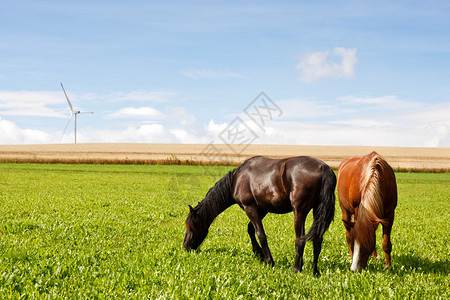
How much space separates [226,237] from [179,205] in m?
8.08

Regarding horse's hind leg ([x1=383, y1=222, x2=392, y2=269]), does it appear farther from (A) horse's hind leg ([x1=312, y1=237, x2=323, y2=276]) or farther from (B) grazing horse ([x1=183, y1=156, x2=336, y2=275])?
(A) horse's hind leg ([x1=312, y1=237, x2=323, y2=276])

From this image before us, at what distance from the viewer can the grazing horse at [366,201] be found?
6.71 meters

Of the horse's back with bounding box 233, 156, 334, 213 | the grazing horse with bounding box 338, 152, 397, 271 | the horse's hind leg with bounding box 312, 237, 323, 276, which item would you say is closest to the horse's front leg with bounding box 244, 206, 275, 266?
the horse's back with bounding box 233, 156, 334, 213

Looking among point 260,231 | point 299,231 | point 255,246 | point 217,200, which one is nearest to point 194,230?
point 217,200

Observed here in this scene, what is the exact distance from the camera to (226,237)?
11.2 m

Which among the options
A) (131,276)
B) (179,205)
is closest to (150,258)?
(131,276)

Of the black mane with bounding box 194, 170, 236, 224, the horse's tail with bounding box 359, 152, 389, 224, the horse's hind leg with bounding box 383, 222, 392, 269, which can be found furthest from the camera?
the black mane with bounding box 194, 170, 236, 224

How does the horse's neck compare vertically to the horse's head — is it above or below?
above

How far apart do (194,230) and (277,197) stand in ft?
7.45

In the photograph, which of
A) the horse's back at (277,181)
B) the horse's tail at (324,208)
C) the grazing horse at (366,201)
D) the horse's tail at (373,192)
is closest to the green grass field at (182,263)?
the grazing horse at (366,201)

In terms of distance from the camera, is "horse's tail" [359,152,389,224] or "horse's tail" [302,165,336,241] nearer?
"horse's tail" [359,152,389,224]

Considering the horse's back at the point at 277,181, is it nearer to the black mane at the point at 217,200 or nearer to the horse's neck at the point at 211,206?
the black mane at the point at 217,200

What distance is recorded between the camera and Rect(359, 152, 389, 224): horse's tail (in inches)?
270

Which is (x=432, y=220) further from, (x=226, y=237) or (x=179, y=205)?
(x=179, y=205)
